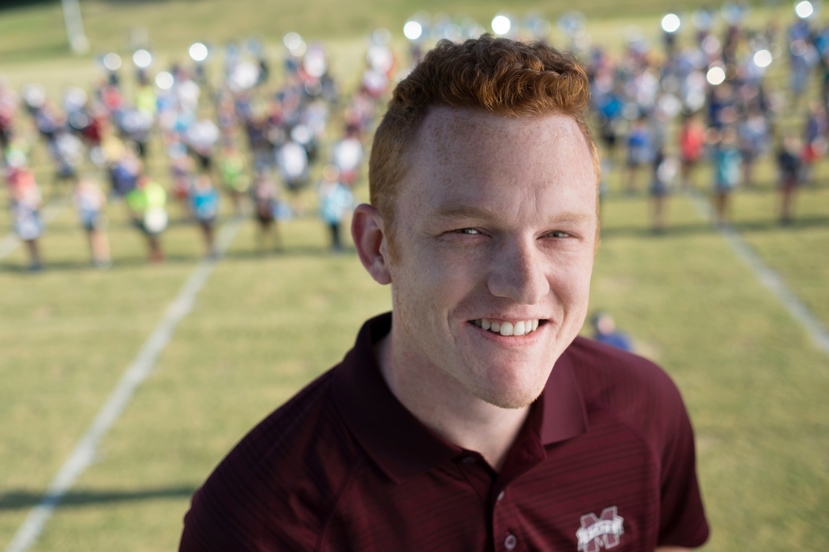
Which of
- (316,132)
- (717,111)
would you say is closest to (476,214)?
(316,132)

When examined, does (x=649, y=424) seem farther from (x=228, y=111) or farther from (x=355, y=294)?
(x=228, y=111)

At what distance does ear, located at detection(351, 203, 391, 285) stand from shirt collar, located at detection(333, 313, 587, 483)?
24 cm

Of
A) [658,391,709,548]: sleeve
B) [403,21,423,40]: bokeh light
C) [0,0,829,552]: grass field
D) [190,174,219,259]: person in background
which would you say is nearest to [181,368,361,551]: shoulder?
[658,391,709,548]: sleeve

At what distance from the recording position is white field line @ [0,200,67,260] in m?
14.2

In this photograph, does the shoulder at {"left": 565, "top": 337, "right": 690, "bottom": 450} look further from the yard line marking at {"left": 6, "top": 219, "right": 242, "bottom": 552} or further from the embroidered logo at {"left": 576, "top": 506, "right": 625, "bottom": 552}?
the yard line marking at {"left": 6, "top": 219, "right": 242, "bottom": 552}

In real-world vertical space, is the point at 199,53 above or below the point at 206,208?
above

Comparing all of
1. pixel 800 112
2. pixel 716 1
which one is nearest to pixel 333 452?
pixel 800 112

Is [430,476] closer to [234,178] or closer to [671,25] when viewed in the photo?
[234,178]

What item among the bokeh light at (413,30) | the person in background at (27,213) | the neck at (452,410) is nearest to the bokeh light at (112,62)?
the bokeh light at (413,30)


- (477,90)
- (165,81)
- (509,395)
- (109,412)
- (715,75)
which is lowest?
(109,412)

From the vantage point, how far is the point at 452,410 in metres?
1.63

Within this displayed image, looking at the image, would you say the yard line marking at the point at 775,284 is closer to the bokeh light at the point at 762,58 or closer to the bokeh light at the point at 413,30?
the bokeh light at the point at 762,58

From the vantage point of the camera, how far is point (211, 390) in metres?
8.30

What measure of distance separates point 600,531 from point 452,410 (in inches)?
19.5
